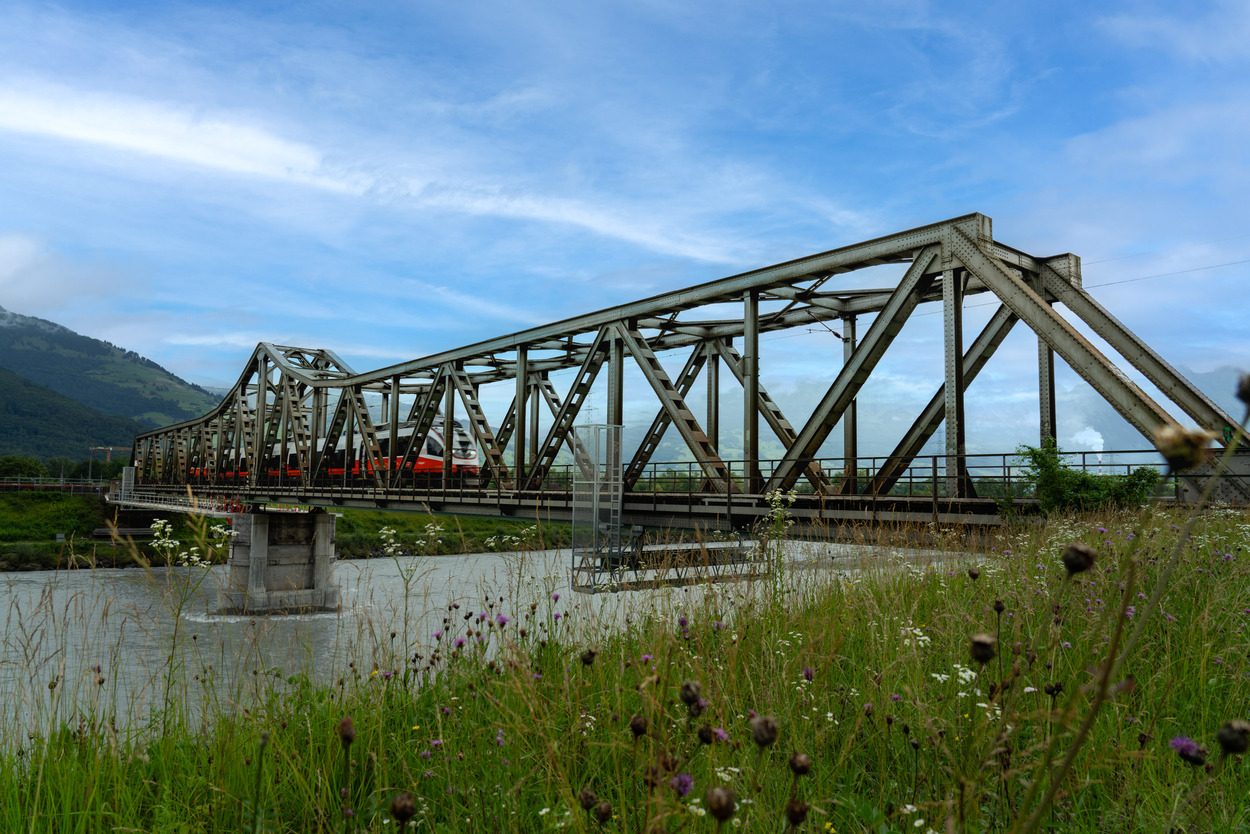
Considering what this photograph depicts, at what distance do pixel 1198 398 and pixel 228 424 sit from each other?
6610 cm

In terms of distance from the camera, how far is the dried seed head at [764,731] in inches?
52.7

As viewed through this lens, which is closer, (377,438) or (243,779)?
(243,779)

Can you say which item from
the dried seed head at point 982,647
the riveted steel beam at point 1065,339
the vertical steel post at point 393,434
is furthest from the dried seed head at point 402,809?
the vertical steel post at point 393,434

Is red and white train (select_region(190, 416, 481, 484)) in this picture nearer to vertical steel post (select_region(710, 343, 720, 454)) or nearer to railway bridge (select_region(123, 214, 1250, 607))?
railway bridge (select_region(123, 214, 1250, 607))

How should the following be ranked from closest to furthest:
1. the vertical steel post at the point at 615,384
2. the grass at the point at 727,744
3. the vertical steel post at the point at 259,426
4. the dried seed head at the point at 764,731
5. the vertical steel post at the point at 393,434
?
the dried seed head at the point at 764,731
the grass at the point at 727,744
the vertical steel post at the point at 615,384
the vertical steel post at the point at 393,434
the vertical steel post at the point at 259,426

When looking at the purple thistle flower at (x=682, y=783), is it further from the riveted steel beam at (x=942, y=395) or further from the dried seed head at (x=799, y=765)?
the riveted steel beam at (x=942, y=395)

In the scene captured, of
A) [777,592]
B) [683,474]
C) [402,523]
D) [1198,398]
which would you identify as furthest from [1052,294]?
[402,523]

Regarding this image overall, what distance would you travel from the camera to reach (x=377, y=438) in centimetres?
3750

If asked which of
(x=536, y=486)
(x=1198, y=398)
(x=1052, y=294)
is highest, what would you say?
(x=1052, y=294)

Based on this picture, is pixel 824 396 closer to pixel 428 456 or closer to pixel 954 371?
pixel 954 371

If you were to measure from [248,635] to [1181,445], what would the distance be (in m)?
4.70

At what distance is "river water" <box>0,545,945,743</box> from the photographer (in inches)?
165

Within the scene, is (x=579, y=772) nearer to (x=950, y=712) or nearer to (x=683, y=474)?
(x=950, y=712)

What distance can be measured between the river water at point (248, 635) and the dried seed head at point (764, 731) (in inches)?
90.8
